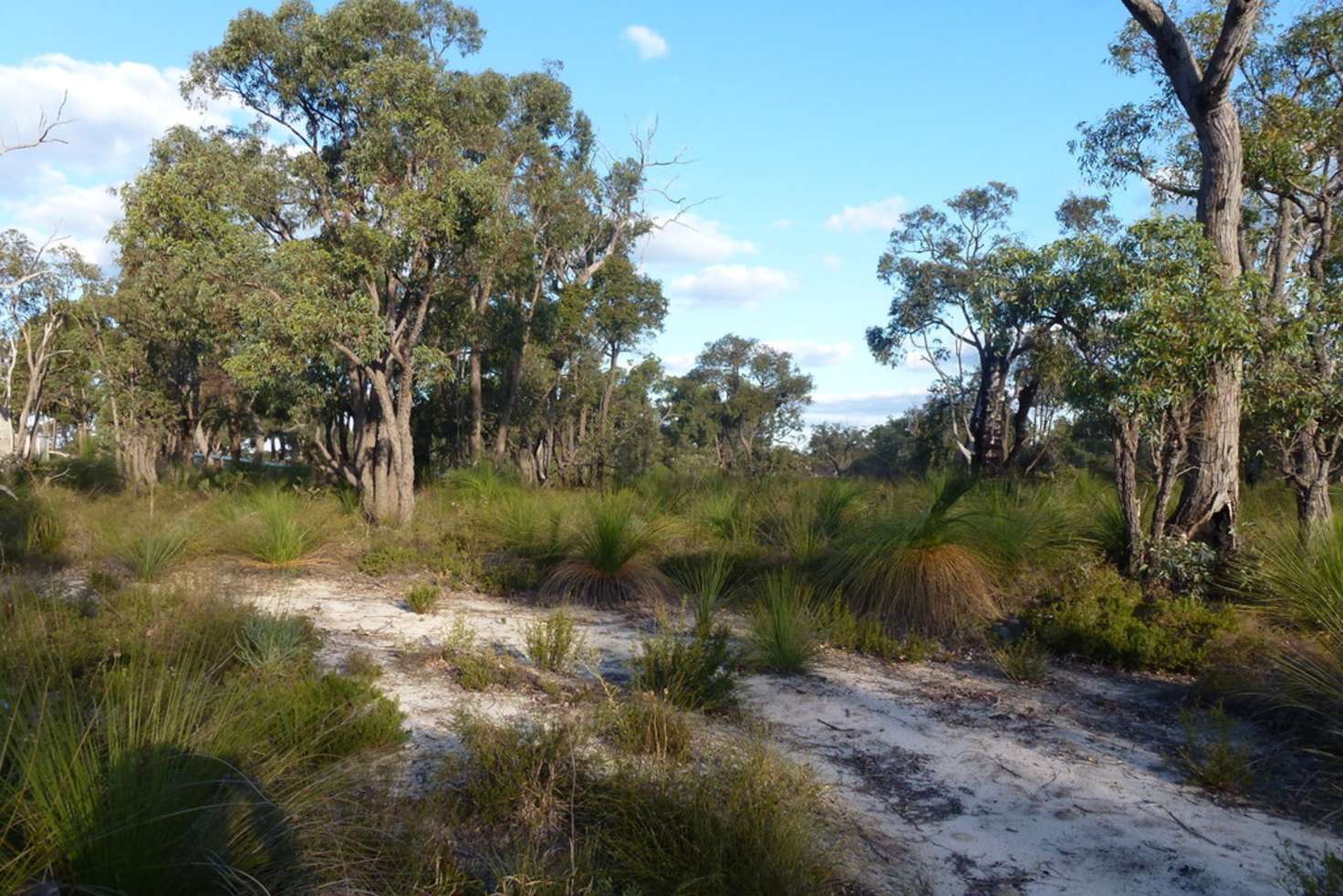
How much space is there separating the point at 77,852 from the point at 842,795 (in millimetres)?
3131

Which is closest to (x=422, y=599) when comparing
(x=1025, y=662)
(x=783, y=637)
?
(x=783, y=637)

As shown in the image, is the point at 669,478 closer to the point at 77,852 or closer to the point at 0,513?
the point at 0,513

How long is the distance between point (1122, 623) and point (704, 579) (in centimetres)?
330

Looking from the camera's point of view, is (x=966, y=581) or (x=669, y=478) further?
(x=669, y=478)

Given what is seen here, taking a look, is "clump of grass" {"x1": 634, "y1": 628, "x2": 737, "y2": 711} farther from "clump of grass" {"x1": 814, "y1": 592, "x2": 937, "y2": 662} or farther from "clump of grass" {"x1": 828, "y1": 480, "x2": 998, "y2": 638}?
"clump of grass" {"x1": 828, "y1": 480, "x2": 998, "y2": 638}

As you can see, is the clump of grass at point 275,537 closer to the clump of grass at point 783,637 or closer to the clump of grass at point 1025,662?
the clump of grass at point 783,637

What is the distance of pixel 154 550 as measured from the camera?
8672 millimetres

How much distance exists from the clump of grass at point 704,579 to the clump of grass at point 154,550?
15.6 ft

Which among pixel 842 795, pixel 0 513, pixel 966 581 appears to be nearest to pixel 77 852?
pixel 842 795

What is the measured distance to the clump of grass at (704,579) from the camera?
7285mm

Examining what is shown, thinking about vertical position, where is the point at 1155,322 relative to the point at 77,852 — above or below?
above

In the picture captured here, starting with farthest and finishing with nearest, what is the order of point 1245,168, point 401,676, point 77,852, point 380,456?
point 380,456
point 1245,168
point 401,676
point 77,852

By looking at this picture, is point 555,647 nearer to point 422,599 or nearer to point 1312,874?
point 422,599

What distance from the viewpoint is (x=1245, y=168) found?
411 inches
